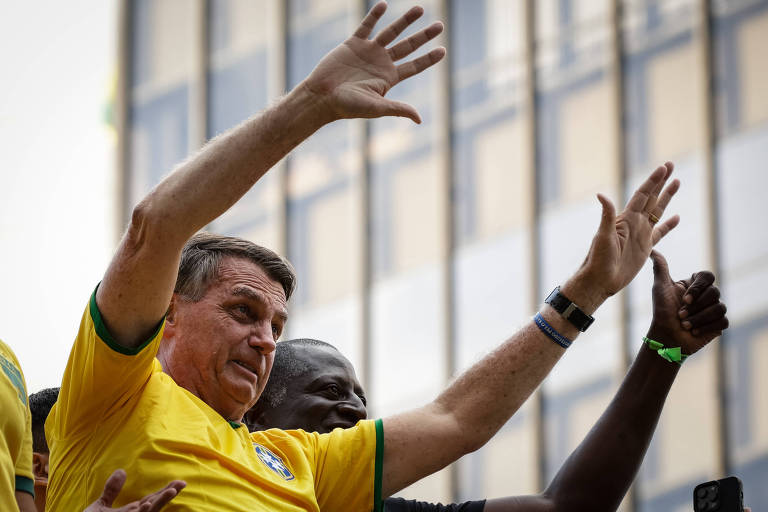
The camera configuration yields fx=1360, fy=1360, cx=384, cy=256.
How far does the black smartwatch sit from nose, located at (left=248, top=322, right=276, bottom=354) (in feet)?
2.57

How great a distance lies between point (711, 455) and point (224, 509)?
1075 centimetres

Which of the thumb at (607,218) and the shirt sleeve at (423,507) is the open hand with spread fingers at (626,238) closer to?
the thumb at (607,218)

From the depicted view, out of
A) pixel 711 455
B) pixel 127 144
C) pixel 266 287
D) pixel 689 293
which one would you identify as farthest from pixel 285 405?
pixel 127 144

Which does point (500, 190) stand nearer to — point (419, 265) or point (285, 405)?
point (419, 265)

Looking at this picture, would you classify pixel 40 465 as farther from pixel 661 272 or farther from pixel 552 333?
pixel 661 272

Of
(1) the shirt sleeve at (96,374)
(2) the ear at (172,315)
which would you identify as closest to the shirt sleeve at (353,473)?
(2) the ear at (172,315)

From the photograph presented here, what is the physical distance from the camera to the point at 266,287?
3.43m

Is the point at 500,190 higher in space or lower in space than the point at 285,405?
higher

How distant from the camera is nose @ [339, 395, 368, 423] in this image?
169 inches

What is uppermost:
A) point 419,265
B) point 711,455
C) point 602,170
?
point 602,170

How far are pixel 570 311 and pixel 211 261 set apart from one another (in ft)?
3.12

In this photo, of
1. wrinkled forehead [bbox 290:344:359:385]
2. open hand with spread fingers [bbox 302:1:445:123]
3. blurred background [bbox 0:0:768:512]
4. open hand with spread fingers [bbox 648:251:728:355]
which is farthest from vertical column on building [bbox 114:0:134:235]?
open hand with spread fingers [bbox 302:1:445:123]

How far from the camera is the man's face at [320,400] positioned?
4.27 m

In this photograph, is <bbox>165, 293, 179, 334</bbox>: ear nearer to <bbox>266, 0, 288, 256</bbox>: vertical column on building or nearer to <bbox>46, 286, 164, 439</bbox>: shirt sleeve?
<bbox>46, 286, 164, 439</bbox>: shirt sleeve
